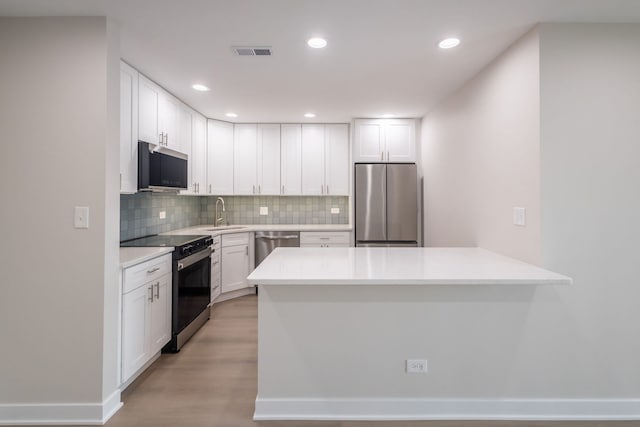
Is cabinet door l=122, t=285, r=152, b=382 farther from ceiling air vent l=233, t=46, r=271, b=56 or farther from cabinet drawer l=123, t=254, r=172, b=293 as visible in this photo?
ceiling air vent l=233, t=46, r=271, b=56

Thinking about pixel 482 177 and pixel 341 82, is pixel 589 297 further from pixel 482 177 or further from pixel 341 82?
pixel 341 82

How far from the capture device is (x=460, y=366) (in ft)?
6.57

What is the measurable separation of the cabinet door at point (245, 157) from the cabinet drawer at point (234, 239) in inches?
26.2

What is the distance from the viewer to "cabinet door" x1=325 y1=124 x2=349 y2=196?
4.82m

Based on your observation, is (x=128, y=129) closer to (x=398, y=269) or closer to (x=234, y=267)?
(x=234, y=267)

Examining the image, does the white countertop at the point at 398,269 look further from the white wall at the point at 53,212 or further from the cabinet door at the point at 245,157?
the cabinet door at the point at 245,157

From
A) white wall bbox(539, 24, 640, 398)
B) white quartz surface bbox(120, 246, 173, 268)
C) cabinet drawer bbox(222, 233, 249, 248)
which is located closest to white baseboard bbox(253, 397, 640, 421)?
white wall bbox(539, 24, 640, 398)

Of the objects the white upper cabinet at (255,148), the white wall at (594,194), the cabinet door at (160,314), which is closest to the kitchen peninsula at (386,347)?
the white wall at (594,194)

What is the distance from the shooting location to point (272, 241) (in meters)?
4.55

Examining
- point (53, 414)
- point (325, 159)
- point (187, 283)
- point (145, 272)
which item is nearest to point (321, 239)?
point (325, 159)

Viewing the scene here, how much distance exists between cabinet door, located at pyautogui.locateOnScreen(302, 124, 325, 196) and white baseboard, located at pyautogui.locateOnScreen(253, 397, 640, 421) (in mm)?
3159

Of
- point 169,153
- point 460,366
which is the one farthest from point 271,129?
point 460,366

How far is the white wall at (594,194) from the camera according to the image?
204cm

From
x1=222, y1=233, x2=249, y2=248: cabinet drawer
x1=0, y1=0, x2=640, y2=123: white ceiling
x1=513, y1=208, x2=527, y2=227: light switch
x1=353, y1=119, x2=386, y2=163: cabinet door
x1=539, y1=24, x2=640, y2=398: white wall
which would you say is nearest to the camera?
x1=0, y1=0, x2=640, y2=123: white ceiling
